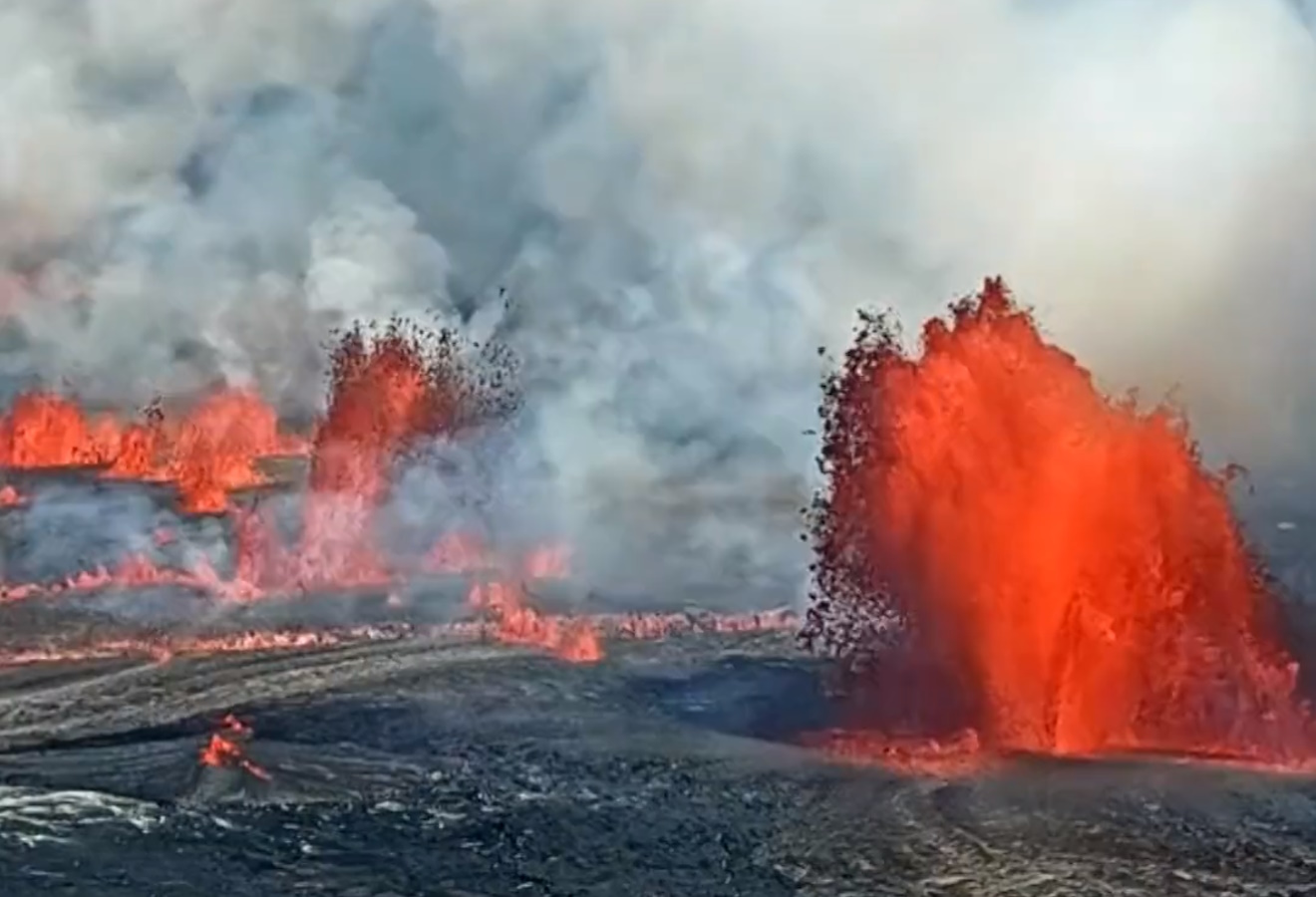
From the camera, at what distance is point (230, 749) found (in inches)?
933

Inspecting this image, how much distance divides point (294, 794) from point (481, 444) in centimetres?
2510

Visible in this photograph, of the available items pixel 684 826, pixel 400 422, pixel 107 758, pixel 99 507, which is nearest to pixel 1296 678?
pixel 684 826

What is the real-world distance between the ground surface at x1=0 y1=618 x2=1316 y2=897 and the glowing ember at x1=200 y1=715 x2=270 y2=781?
244 millimetres

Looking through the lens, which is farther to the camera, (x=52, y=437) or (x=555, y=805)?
(x=52, y=437)

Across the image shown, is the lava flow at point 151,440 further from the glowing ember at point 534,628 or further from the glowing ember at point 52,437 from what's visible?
the glowing ember at point 534,628

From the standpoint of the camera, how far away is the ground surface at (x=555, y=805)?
18.9 metres

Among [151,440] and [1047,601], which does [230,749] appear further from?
[151,440]

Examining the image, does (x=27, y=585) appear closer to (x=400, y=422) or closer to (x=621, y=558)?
(x=621, y=558)

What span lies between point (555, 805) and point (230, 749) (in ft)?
Result: 16.4

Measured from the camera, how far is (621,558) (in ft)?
131

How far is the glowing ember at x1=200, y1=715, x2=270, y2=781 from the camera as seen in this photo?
900 inches

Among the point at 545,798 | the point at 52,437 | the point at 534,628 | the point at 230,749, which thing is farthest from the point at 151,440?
the point at 545,798

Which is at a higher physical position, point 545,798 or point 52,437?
point 52,437

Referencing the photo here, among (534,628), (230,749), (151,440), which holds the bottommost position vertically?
(230,749)
